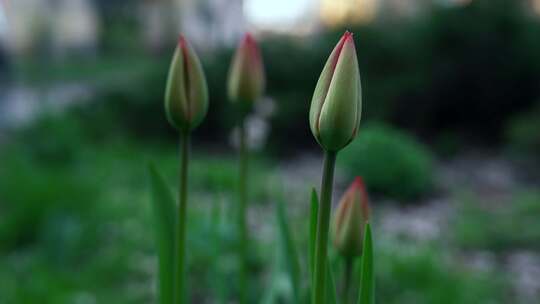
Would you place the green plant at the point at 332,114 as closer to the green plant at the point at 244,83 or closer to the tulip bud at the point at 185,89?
the tulip bud at the point at 185,89

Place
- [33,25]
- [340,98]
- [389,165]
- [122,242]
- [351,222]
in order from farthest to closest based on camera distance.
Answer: [33,25], [389,165], [122,242], [351,222], [340,98]

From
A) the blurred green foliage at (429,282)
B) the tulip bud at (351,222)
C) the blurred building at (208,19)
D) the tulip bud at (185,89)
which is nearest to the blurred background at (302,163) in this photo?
the blurred green foliage at (429,282)

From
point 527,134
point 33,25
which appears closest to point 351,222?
point 527,134

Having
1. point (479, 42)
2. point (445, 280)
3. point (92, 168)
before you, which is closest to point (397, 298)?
point (445, 280)

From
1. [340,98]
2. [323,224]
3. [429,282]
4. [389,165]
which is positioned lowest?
[429,282]

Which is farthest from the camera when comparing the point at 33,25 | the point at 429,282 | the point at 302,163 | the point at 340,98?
the point at 33,25

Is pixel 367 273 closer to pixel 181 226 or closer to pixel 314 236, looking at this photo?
pixel 314 236

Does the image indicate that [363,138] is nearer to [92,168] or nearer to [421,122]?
[421,122]

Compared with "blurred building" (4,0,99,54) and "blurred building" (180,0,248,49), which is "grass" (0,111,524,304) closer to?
"blurred building" (4,0,99,54)
